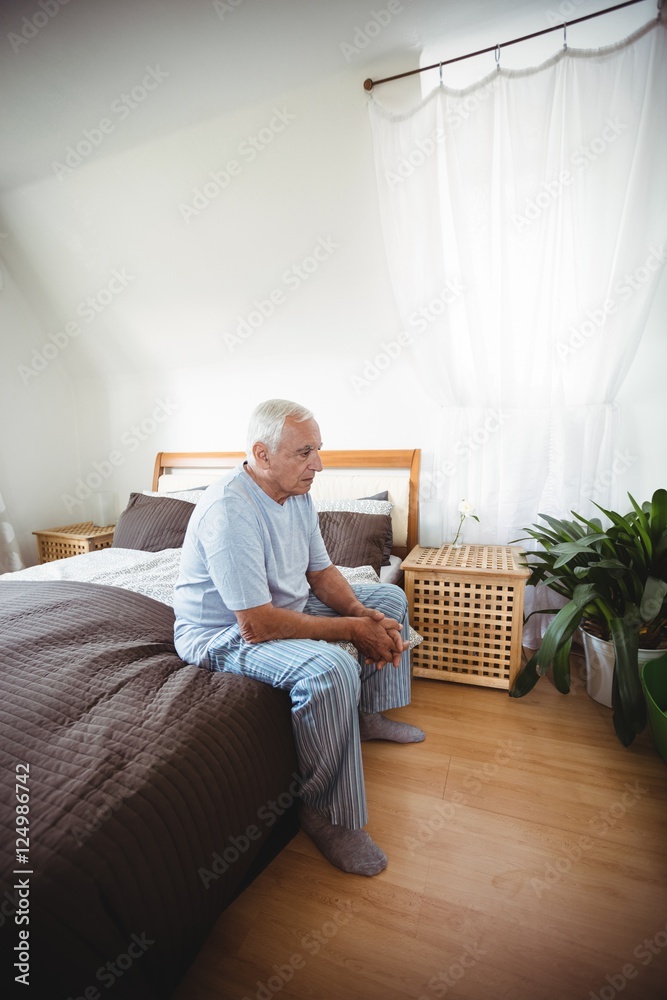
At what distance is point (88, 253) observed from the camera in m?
2.90

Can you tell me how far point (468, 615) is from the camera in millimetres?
2068

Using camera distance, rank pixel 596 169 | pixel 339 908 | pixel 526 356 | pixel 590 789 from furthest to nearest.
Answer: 1. pixel 526 356
2. pixel 596 169
3. pixel 590 789
4. pixel 339 908

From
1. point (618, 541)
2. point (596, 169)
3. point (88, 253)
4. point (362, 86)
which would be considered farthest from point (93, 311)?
point (618, 541)

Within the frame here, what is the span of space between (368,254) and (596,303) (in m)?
1.11

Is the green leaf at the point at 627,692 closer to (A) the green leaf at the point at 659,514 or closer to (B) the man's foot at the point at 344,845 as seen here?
(A) the green leaf at the point at 659,514

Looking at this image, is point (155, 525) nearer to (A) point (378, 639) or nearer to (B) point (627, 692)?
(A) point (378, 639)

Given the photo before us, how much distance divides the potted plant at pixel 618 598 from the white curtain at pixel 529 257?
40 cm

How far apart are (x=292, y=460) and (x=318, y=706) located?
68 cm

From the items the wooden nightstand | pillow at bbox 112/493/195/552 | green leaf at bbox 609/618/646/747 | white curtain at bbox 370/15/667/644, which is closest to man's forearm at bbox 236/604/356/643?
green leaf at bbox 609/618/646/747

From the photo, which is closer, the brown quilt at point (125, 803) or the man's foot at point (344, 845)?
the brown quilt at point (125, 803)

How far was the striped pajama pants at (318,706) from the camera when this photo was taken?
3.91 feet

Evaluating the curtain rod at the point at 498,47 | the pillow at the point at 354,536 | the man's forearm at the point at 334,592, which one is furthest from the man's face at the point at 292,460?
the curtain rod at the point at 498,47

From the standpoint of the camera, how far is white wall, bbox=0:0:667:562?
6.52ft

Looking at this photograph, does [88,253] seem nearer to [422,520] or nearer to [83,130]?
[83,130]
